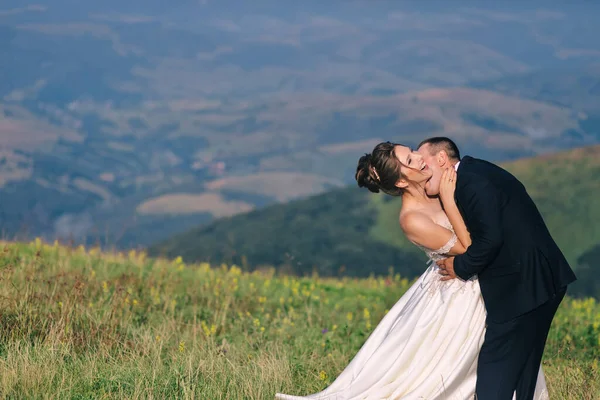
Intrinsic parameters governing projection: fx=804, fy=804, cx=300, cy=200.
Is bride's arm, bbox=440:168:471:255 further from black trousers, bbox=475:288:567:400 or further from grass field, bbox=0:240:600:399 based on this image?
grass field, bbox=0:240:600:399

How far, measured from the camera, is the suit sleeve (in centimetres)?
504

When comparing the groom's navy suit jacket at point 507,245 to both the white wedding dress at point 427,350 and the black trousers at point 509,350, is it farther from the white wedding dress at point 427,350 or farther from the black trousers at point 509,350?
the white wedding dress at point 427,350

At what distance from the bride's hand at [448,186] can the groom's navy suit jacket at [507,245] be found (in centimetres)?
8

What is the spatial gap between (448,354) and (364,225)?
308ft

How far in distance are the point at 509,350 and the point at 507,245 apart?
0.71m

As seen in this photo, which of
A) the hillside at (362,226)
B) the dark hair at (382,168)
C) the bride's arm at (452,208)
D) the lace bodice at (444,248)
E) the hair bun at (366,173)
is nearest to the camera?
the bride's arm at (452,208)

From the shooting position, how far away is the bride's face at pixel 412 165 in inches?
218

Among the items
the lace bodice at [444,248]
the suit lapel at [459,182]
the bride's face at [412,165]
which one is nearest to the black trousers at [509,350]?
the lace bodice at [444,248]

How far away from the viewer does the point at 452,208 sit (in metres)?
5.33

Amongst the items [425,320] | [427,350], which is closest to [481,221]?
[425,320]

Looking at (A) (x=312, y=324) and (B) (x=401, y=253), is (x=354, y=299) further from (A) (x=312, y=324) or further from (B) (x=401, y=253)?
(B) (x=401, y=253)

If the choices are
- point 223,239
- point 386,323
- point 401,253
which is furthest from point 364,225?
point 386,323

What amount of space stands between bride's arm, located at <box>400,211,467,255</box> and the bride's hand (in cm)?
24

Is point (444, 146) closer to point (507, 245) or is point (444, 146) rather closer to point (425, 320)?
point (507, 245)
